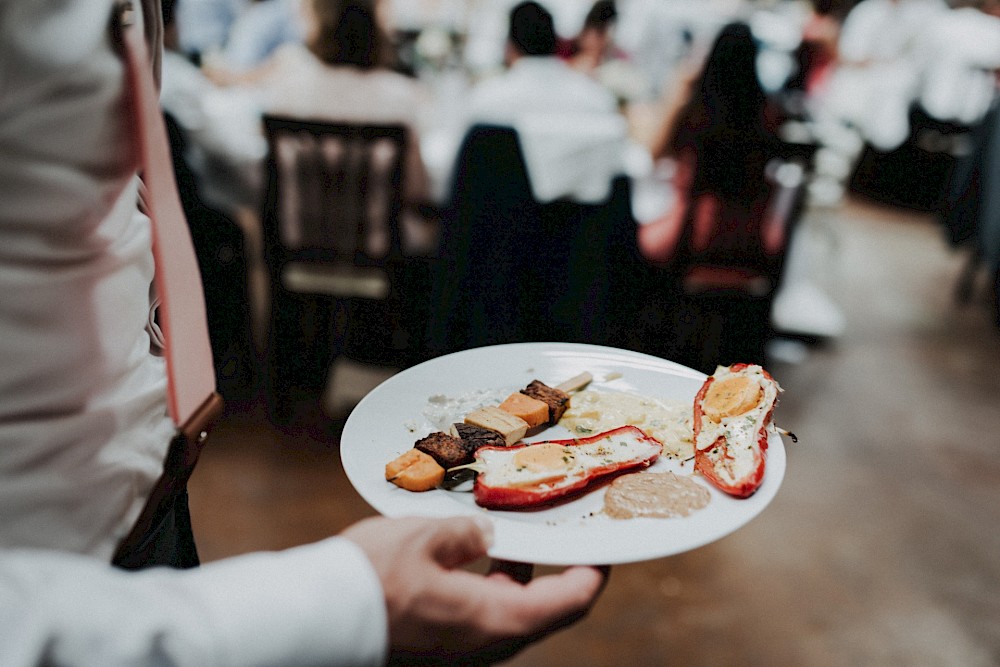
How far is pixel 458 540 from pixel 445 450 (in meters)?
0.12

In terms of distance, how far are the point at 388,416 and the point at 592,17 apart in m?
3.13

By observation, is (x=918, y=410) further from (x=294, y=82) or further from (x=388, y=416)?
(x=388, y=416)

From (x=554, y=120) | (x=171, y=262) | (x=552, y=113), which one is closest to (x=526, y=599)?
(x=171, y=262)

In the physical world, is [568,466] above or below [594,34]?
below

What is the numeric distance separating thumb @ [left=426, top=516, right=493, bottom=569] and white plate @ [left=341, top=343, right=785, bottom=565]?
1 cm

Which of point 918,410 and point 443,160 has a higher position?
point 443,160

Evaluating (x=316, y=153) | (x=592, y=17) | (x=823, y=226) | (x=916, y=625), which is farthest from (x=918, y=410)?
(x=316, y=153)

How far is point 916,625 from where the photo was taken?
1.90 metres

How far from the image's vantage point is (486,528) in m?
0.61

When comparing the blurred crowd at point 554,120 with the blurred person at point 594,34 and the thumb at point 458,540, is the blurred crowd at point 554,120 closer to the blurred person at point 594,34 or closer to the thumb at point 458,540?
the blurred person at point 594,34

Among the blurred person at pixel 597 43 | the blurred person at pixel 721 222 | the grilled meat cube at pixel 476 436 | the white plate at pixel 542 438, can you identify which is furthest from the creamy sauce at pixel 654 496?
the blurred person at pixel 597 43

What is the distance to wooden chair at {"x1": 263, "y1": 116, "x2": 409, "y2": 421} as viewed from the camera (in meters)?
2.29

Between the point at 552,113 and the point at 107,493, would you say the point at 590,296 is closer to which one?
the point at 552,113

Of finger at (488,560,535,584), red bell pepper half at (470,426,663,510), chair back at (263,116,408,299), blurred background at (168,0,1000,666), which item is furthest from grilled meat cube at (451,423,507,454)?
chair back at (263,116,408,299)
